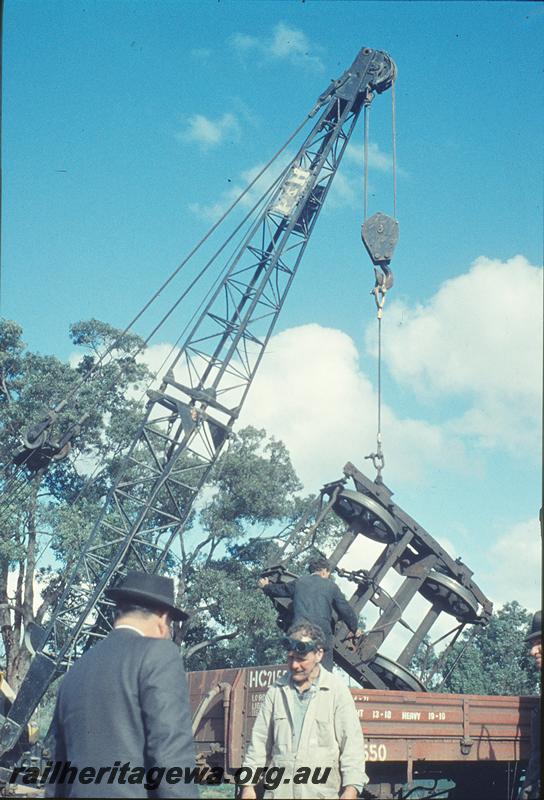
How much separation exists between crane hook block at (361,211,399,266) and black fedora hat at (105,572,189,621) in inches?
443

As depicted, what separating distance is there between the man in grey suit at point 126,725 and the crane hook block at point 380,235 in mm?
11653

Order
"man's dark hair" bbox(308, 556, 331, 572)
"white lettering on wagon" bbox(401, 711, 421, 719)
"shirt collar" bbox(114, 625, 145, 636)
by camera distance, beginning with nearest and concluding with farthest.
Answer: "shirt collar" bbox(114, 625, 145, 636), "white lettering on wagon" bbox(401, 711, 421, 719), "man's dark hair" bbox(308, 556, 331, 572)

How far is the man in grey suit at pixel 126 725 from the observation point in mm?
2908

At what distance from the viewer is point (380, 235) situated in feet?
46.5

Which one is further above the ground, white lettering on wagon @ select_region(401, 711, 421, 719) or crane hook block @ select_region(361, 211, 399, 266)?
crane hook block @ select_region(361, 211, 399, 266)

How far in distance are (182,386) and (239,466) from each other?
1312cm

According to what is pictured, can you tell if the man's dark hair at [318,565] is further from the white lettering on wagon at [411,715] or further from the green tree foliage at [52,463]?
the green tree foliage at [52,463]

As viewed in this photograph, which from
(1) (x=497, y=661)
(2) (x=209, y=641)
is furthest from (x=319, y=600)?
(1) (x=497, y=661)

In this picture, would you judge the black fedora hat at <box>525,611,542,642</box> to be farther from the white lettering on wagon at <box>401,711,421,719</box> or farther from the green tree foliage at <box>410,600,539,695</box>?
the green tree foliage at <box>410,600,539,695</box>

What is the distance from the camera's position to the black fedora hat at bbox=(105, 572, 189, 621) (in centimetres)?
330

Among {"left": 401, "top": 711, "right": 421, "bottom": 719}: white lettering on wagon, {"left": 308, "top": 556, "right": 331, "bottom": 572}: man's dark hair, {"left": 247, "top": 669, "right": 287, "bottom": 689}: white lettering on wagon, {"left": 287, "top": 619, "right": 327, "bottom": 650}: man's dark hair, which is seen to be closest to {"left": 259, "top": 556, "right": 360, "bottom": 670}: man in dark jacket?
{"left": 308, "top": 556, "right": 331, "bottom": 572}: man's dark hair

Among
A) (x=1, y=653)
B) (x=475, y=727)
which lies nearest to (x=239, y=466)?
(x=1, y=653)

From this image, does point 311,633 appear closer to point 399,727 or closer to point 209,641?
point 399,727

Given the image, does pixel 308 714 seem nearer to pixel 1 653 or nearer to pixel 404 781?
pixel 404 781
